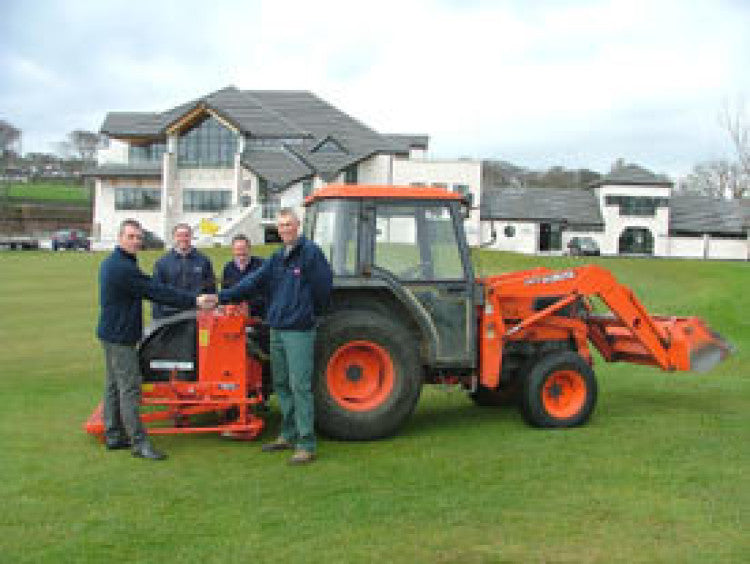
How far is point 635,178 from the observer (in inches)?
2153

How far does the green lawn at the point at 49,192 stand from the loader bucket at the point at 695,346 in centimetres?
6610

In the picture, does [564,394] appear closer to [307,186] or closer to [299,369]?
[299,369]

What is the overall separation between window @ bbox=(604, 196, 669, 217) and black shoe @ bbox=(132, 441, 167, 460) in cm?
5164

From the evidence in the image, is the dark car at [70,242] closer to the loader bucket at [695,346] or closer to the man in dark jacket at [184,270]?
the man in dark jacket at [184,270]

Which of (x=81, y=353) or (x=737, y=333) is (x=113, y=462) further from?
(x=737, y=333)

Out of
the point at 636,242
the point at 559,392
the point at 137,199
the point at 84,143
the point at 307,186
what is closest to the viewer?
the point at 559,392

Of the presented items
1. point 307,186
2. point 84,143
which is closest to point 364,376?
point 307,186

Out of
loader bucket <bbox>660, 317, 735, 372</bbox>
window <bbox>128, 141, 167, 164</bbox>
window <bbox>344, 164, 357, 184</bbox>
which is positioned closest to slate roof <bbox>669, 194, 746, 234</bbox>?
window <bbox>344, 164, 357, 184</bbox>

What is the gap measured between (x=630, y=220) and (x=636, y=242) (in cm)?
154

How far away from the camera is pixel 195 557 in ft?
14.5

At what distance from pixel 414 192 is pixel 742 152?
31.0 metres

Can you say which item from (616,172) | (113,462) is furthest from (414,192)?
(616,172)

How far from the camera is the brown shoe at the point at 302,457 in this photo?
619 cm

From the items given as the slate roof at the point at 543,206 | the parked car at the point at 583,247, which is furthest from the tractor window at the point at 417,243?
the slate roof at the point at 543,206
